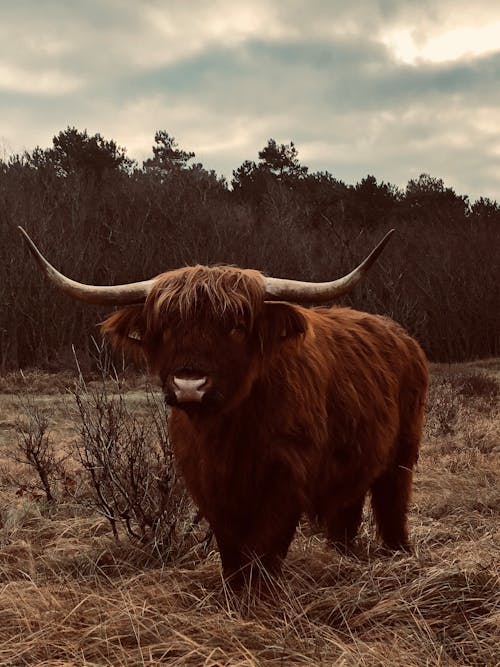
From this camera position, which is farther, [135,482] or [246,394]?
[135,482]

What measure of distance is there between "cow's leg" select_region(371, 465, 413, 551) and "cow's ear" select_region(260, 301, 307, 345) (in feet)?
5.56

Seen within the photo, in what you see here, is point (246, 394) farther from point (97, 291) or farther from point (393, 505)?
point (393, 505)

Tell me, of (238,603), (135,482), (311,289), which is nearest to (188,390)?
(311,289)

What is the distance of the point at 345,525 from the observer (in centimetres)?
440

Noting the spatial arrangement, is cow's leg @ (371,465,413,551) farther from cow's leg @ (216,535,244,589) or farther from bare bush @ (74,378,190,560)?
cow's leg @ (216,535,244,589)

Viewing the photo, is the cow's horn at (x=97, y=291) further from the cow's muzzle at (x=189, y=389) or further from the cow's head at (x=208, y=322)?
the cow's muzzle at (x=189, y=389)

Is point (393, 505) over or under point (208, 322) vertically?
under

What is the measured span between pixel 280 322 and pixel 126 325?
0.65 meters

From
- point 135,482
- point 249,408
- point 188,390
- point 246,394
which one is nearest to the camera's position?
point 188,390

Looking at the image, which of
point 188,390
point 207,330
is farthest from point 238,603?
point 207,330

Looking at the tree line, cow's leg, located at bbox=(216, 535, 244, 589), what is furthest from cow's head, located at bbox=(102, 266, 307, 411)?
the tree line

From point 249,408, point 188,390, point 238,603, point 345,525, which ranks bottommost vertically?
point 345,525

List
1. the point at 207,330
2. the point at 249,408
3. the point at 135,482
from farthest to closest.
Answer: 1. the point at 135,482
2. the point at 249,408
3. the point at 207,330

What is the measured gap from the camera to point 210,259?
73.4 ft
